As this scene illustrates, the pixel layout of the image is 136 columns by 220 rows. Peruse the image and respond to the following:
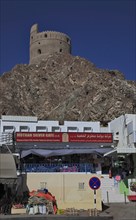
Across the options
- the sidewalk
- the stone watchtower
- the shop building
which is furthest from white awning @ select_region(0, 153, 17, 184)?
the stone watchtower

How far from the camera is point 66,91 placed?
7525 centimetres

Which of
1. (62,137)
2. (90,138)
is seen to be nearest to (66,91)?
(90,138)

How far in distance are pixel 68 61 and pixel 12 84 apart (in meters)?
13.4

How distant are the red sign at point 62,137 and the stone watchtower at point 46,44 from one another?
50450 millimetres

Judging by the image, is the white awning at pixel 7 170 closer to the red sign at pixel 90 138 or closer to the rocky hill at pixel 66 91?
the red sign at pixel 90 138

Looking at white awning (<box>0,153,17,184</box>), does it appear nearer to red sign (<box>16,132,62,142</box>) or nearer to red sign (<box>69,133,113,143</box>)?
red sign (<box>16,132,62,142</box>)

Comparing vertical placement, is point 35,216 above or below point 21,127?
below

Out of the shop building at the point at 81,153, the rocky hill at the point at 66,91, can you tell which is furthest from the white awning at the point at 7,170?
the rocky hill at the point at 66,91

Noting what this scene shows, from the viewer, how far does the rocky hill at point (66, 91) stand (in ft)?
207

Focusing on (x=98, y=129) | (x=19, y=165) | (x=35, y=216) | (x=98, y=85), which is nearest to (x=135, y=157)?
(x=98, y=129)

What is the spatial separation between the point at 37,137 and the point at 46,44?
172 ft

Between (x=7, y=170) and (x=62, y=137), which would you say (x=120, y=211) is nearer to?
(x=7, y=170)

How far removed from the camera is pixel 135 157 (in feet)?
111

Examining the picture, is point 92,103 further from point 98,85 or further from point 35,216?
point 35,216
